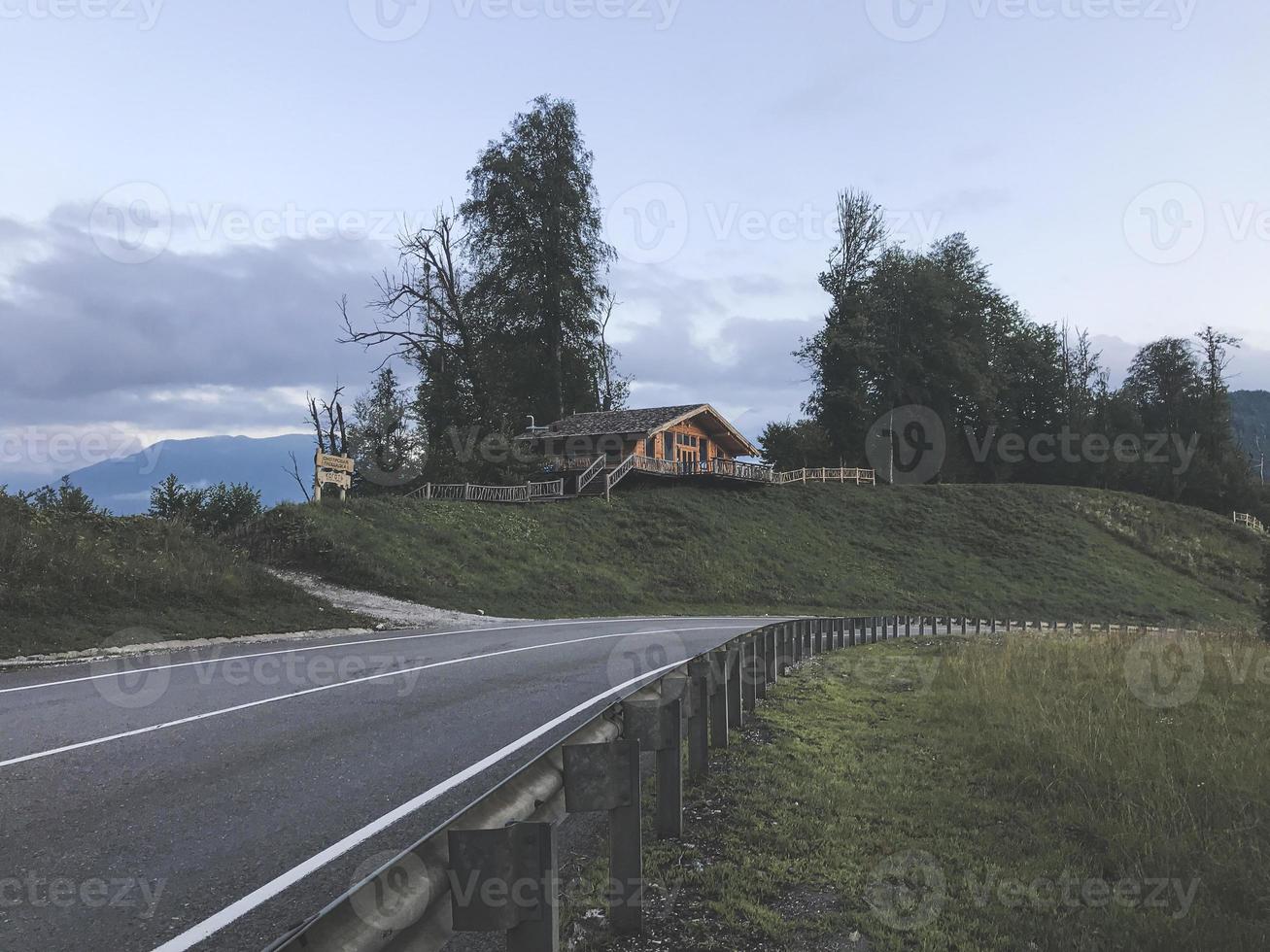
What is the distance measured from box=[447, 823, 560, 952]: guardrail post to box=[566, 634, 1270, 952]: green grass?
0.98 m

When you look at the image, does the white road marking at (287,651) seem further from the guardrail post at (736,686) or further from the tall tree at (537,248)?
the tall tree at (537,248)

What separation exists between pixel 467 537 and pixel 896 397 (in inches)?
1800

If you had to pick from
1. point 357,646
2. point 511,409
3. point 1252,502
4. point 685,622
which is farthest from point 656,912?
point 1252,502

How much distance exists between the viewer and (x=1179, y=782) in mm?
6160

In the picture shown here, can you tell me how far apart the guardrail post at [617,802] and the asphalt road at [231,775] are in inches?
58.4

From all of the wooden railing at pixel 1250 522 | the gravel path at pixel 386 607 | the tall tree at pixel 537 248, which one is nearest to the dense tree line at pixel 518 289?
the tall tree at pixel 537 248

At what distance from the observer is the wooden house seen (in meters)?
43.7

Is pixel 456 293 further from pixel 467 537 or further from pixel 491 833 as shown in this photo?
pixel 491 833

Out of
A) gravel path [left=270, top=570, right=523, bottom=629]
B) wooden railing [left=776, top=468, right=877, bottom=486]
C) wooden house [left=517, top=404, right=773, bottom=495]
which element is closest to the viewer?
gravel path [left=270, top=570, right=523, bottom=629]

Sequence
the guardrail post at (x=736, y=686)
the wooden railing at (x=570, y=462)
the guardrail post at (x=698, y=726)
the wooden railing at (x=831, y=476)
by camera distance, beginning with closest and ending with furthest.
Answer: the guardrail post at (x=698, y=726)
the guardrail post at (x=736, y=686)
the wooden railing at (x=570, y=462)
the wooden railing at (x=831, y=476)

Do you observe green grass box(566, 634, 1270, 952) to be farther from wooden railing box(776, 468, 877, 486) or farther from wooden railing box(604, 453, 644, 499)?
wooden railing box(776, 468, 877, 486)

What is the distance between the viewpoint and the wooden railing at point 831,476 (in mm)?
53944

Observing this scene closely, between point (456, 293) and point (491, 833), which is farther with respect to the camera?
point (456, 293)

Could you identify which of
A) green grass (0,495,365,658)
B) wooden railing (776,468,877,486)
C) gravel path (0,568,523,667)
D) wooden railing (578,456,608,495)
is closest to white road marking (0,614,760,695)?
gravel path (0,568,523,667)
